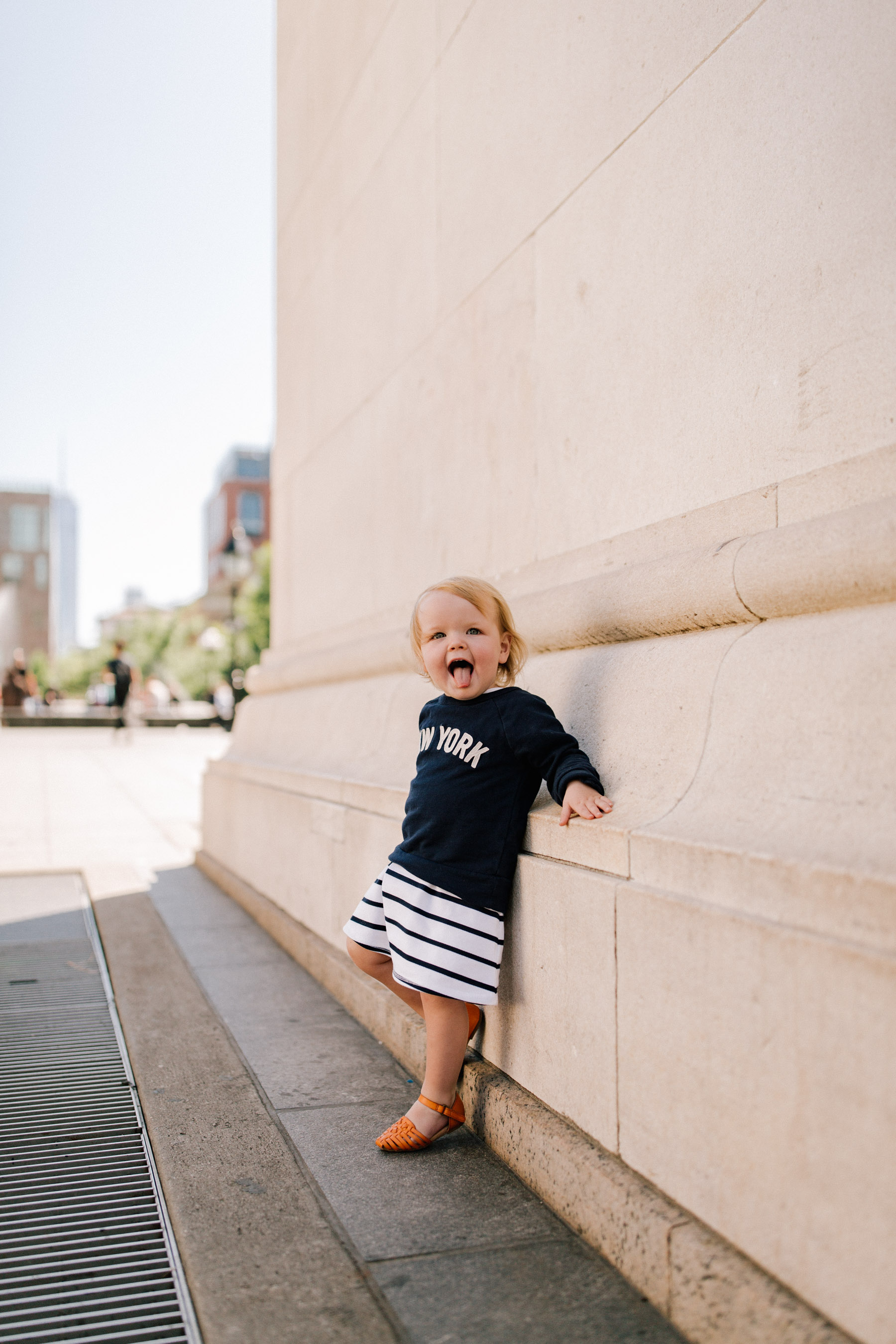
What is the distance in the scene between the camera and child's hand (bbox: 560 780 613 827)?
7.90ft

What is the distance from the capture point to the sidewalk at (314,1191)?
6.43 feet

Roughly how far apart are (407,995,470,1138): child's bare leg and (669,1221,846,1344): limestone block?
90 centimetres

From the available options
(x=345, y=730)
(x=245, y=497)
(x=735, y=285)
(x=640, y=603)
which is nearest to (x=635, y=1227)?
(x=640, y=603)

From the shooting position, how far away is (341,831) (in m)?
4.31

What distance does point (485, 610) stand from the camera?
288cm

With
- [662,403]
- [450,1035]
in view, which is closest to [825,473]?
[662,403]

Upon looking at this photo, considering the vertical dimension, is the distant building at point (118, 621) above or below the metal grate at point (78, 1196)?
above

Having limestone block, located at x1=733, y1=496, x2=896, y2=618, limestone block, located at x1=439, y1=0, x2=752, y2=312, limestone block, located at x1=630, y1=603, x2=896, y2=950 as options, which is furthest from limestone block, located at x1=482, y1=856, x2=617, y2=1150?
limestone block, located at x1=439, y1=0, x2=752, y2=312

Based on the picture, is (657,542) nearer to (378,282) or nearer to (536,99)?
(536,99)

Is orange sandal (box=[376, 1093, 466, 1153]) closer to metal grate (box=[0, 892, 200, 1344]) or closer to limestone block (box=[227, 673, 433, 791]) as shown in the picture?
metal grate (box=[0, 892, 200, 1344])

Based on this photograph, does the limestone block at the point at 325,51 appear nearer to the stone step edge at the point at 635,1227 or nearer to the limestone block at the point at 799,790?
the limestone block at the point at 799,790

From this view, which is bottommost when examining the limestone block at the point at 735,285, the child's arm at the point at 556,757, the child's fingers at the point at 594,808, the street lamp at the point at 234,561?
the child's fingers at the point at 594,808

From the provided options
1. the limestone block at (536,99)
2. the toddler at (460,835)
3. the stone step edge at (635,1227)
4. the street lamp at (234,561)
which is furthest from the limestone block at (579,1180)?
the street lamp at (234,561)

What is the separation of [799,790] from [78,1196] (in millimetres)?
1961
